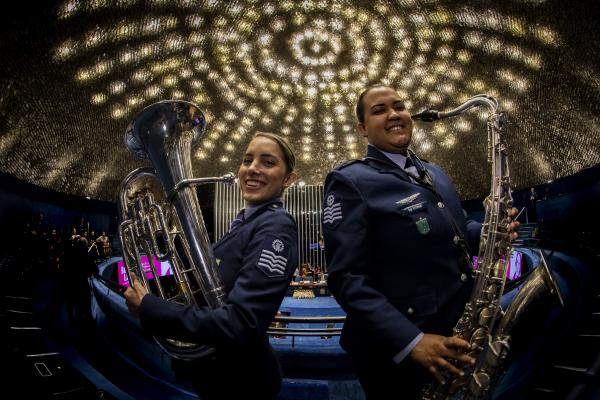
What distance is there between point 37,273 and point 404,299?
4185 mm

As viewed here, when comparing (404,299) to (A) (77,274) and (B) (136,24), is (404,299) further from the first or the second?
(B) (136,24)

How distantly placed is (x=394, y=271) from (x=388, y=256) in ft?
0.19

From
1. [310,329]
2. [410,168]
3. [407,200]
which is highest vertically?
[410,168]

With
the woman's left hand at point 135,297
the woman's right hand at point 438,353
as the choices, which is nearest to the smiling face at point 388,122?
the woman's right hand at point 438,353

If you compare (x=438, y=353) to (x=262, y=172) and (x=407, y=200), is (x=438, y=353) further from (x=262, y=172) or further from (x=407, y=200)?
(x=262, y=172)

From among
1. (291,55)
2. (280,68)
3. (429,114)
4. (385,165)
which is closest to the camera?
(385,165)

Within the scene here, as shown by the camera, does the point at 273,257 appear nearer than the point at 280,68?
Yes

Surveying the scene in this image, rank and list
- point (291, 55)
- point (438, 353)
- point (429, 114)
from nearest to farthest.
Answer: point (438, 353)
point (429, 114)
point (291, 55)

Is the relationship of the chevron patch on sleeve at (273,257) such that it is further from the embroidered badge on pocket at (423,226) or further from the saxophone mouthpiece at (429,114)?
the saxophone mouthpiece at (429,114)

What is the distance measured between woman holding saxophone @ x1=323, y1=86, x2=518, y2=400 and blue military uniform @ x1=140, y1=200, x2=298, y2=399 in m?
0.20

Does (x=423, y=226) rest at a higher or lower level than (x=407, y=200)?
lower

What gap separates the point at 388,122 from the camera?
129 cm

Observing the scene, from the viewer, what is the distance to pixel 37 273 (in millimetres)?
3393

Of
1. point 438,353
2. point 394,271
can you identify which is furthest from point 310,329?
point 438,353
